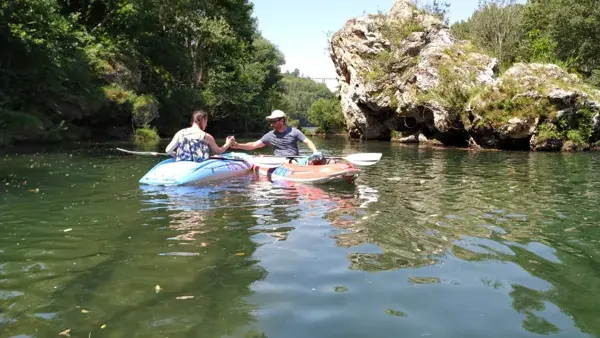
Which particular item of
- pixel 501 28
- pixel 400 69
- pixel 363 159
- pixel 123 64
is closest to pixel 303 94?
pixel 501 28

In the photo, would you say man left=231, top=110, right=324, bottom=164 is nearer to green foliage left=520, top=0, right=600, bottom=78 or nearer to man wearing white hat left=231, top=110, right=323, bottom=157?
man wearing white hat left=231, top=110, right=323, bottom=157

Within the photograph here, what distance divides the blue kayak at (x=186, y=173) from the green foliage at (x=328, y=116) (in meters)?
39.8

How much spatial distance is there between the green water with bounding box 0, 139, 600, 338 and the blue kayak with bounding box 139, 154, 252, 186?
1.93 ft

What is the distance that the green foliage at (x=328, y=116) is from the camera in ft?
163

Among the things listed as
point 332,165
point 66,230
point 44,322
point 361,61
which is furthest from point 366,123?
point 44,322

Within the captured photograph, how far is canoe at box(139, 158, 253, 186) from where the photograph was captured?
938cm

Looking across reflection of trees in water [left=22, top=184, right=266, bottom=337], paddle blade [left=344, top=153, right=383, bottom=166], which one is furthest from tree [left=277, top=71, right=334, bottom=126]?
reflection of trees in water [left=22, top=184, right=266, bottom=337]

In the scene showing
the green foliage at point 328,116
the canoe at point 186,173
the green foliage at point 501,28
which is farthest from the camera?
the green foliage at point 328,116

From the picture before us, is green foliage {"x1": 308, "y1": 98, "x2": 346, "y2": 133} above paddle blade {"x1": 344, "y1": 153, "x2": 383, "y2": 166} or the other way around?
above

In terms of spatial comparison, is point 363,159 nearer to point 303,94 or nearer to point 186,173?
point 186,173

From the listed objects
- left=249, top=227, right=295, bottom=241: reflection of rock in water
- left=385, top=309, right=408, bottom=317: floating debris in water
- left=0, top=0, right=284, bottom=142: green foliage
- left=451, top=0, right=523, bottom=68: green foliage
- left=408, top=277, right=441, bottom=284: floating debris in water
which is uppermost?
left=451, top=0, right=523, bottom=68: green foliage

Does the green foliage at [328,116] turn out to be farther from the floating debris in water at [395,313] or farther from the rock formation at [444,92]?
the floating debris in water at [395,313]

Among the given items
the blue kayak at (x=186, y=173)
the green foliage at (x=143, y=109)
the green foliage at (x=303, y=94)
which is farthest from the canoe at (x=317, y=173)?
the green foliage at (x=303, y=94)

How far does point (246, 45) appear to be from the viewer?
4506 centimetres
